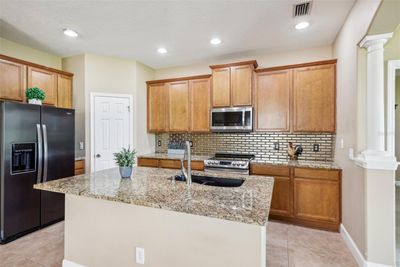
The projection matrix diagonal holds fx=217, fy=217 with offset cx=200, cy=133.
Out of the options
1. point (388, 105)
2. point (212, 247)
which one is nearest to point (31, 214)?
point (212, 247)

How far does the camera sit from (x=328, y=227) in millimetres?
2975

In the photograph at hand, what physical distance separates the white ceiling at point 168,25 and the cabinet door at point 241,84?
356 mm

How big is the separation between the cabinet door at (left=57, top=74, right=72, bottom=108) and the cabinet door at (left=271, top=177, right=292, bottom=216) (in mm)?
3762

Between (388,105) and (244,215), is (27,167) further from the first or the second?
(388,105)

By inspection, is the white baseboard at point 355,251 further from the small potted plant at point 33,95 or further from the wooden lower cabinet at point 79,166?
the small potted plant at point 33,95

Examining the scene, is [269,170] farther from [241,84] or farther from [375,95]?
[375,95]

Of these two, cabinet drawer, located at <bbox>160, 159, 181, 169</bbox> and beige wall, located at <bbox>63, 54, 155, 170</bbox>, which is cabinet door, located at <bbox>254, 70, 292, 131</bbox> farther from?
beige wall, located at <bbox>63, 54, 155, 170</bbox>

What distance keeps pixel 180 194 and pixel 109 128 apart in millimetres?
2913

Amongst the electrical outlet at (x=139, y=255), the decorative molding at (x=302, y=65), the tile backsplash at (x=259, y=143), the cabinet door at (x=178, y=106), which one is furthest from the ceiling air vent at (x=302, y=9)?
the electrical outlet at (x=139, y=255)

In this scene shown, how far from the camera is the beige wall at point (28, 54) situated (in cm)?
328

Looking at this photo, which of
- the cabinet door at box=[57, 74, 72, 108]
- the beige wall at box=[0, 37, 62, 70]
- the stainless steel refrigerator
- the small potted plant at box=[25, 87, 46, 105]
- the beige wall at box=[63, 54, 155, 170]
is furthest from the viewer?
the beige wall at box=[63, 54, 155, 170]

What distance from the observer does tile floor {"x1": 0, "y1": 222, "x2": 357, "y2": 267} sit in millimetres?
2256

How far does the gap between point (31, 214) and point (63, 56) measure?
8.99 feet

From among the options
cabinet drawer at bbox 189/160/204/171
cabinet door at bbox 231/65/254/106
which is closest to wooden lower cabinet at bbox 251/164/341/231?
cabinet drawer at bbox 189/160/204/171
